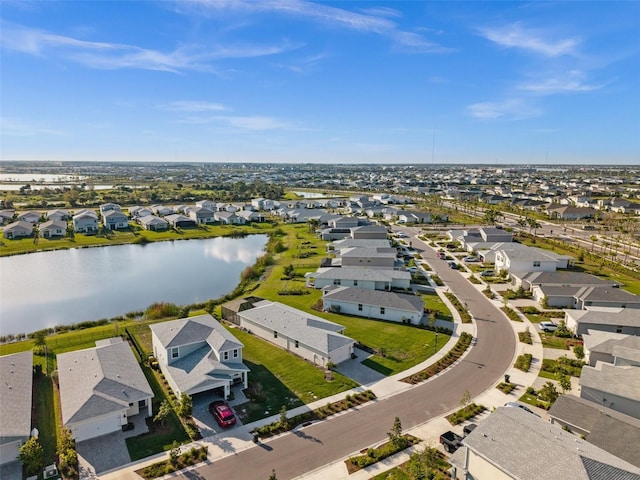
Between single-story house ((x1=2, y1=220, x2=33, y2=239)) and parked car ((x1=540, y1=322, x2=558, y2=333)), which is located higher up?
single-story house ((x1=2, y1=220, x2=33, y2=239))

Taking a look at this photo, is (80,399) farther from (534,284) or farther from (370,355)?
(534,284)

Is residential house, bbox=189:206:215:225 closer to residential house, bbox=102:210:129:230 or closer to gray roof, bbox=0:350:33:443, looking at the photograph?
residential house, bbox=102:210:129:230

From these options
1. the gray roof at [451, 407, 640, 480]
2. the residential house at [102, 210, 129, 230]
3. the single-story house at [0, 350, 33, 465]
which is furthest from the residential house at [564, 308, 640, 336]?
the residential house at [102, 210, 129, 230]

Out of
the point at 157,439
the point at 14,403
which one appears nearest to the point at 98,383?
the point at 14,403

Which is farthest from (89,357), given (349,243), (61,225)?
(61,225)

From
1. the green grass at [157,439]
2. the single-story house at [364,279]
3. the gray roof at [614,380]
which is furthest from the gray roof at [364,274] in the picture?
the green grass at [157,439]

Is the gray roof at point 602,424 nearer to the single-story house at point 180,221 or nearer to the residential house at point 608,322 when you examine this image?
the residential house at point 608,322
